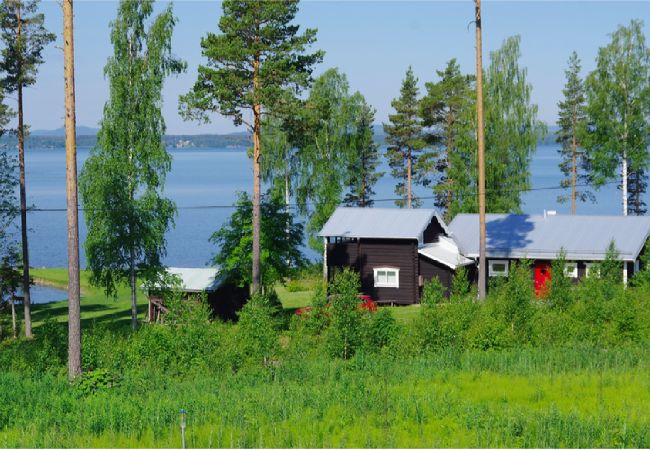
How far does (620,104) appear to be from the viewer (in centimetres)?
5344

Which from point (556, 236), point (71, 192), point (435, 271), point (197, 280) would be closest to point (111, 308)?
point (197, 280)

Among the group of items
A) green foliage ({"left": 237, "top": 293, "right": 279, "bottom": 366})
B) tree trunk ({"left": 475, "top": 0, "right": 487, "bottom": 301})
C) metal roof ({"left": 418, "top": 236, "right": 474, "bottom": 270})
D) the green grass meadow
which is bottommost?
the green grass meadow

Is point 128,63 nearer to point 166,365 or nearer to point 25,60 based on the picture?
point 25,60

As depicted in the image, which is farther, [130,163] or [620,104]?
[620,104]

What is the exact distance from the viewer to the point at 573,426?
52.8 feet

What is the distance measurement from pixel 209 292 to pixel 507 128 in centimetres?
2546

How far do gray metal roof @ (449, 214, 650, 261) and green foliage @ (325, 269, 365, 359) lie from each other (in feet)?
65.3

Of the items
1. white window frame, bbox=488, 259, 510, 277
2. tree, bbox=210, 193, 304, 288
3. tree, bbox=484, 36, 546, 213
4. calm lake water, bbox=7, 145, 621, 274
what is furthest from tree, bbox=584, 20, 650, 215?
calm lake water, bbox=7, 145, 621, 274

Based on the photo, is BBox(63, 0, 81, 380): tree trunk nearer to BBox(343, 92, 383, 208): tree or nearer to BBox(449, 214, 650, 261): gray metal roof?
BBox(449, 214, 650, 261): gray metal roof

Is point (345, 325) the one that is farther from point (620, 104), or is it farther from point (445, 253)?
point (620, 104)

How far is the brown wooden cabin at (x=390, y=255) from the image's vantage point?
44.7 m

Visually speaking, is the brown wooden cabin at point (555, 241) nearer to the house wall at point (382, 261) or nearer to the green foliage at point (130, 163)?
the house wall at point (382, 261)

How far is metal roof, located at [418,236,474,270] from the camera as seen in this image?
4426 cm

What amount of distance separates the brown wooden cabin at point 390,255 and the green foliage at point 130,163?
944cm
